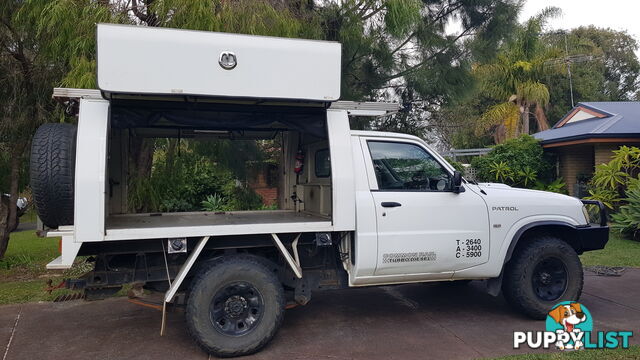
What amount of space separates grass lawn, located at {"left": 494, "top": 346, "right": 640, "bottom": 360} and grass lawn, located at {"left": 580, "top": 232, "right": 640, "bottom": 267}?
446cm

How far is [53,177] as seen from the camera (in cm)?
412

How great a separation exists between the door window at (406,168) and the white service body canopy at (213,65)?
0.93 m

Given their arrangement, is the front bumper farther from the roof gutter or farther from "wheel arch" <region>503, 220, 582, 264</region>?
the roof gutter

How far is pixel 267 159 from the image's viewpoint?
276 inches

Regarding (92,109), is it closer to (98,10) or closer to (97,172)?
(97,172)

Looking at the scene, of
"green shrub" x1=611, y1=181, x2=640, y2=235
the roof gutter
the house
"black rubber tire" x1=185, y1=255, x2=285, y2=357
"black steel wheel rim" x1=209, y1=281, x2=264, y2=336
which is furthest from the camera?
the house

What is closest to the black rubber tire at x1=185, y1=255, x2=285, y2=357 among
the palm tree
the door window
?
the door window

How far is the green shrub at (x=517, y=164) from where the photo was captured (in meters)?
14.5

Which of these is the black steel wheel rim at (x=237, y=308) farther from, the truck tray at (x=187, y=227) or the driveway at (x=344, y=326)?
the truck tray at (x=187, y=227)

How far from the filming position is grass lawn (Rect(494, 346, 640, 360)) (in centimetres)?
437

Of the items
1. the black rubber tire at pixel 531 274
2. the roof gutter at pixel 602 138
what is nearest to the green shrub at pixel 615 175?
the roof gutter at pixel 602 138

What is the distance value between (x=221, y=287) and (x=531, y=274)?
3371 mm

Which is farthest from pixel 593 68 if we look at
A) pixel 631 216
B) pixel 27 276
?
pixel 27 276

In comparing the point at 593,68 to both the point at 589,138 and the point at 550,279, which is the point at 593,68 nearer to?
the point at 589,138
